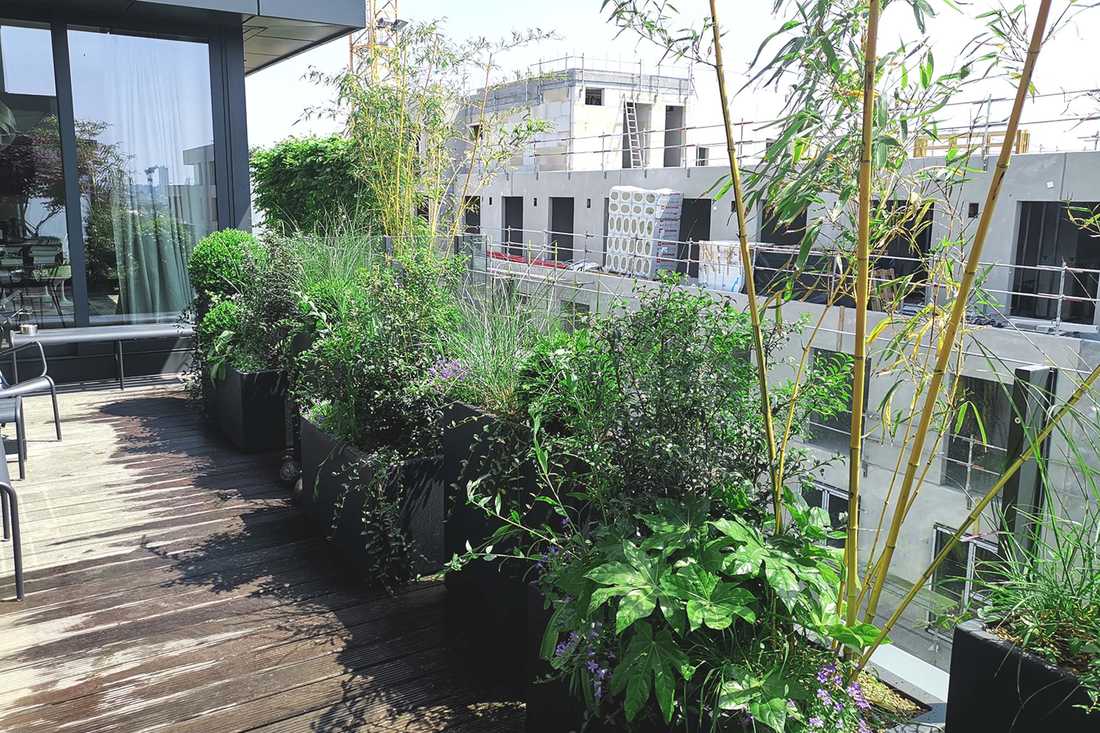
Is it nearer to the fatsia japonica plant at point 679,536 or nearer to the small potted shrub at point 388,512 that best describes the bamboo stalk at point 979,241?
the fatsia japonica plant at point 679,536

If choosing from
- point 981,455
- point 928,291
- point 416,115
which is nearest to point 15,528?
point 981,455

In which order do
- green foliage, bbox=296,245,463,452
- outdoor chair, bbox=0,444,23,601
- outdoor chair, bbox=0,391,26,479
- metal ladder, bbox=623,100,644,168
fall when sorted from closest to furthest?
outdoor chair, bbox=0,444,23,601 → green foliage, bbox=296,245,463,452 → outdoor chair, bbox=0,391,26,479 → metal ladder, bbox=623,100,644,168

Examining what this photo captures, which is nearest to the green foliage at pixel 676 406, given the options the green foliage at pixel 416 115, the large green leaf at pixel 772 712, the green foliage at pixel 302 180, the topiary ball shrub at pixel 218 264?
the large green leaf at pixel 772 712

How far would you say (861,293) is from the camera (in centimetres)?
163

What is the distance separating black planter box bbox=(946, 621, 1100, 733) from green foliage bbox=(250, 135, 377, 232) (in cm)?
1013

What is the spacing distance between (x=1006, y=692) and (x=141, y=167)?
722 cm

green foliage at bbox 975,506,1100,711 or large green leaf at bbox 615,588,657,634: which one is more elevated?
green foliage at bbox 975,506,1100,711

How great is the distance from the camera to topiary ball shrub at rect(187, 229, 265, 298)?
5992mm

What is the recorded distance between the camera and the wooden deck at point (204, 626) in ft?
7.74

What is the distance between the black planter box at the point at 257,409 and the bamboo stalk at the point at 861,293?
379 centimetres

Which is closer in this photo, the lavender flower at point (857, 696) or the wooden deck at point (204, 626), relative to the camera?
the lavender flower at point (857, 696)

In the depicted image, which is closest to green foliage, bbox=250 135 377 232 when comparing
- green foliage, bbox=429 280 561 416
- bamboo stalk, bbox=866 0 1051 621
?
green foliage, bbox=429 280 561 416

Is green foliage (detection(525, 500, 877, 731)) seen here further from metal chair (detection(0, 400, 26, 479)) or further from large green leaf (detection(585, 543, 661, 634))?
metal chair (detection(0, 400, 26, 479))

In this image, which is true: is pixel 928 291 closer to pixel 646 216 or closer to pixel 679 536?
pixel 679 536
